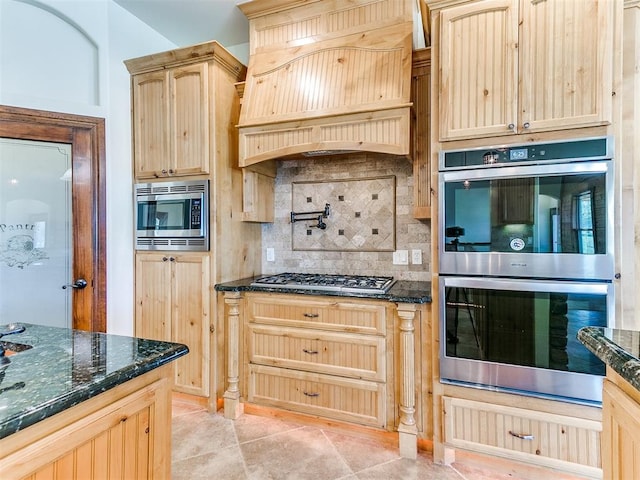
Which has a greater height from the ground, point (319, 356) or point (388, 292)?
point (388, 292)

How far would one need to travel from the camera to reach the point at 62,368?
3.08 feet

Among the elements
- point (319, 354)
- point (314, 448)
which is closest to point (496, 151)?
point (319, 354)

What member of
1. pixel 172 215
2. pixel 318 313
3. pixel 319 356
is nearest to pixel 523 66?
pixel 318 313

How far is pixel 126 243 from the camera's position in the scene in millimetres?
2850

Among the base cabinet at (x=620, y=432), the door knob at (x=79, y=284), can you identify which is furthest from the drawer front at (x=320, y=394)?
the door knob at (x=79, y=284)

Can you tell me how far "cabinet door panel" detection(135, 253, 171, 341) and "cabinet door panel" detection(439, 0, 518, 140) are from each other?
2.25m

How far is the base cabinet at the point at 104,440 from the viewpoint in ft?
2.43

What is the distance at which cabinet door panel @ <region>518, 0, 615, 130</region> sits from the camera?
168 cm

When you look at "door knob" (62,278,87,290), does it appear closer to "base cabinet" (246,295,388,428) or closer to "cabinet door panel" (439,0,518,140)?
"base cabinet" (246,295,388,428)

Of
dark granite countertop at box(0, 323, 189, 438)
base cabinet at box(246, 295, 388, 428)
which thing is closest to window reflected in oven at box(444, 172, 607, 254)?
base cabinet at box(246, 295, 388, 428)

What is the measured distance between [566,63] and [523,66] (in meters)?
0.19

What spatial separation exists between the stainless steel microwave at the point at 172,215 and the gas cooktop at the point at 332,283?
59cm

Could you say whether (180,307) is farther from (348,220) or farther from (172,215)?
(348,220)

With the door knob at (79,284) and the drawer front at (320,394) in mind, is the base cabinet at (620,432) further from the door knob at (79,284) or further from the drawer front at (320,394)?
the door knob at (79,284)
